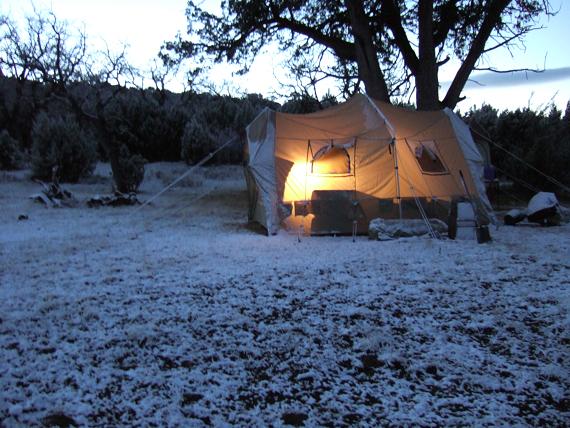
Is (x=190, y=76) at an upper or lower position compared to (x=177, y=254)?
upper

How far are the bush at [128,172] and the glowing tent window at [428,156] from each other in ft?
20.6

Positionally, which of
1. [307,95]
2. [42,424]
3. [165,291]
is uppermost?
[307,95]

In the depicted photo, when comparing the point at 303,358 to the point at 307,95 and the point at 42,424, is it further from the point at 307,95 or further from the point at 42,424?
the point at 307,95

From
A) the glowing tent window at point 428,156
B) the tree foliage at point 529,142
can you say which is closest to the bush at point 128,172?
the glowing tent window at point 428,156

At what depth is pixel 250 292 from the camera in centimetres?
383

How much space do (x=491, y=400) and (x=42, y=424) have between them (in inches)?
79.1

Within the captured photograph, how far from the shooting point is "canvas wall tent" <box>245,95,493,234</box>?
6738 mm

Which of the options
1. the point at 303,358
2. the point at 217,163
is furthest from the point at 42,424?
the point at 217,163

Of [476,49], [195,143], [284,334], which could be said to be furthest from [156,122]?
[284,334]

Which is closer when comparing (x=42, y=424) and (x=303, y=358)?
(x=42, y=424)

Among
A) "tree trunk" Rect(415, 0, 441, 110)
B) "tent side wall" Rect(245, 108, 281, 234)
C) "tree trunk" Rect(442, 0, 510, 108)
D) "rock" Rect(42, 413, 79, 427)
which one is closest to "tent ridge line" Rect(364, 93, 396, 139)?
"tent side wall" Rect(245, 108, 281, 234)

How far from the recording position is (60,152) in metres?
12.3

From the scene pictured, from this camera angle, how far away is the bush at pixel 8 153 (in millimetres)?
14641

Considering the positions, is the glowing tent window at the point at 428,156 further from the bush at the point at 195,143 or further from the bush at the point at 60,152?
the bush at the point at 195,143
